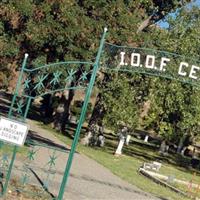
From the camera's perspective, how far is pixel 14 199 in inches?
497

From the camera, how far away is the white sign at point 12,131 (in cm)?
1179

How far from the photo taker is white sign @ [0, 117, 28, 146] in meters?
11.8

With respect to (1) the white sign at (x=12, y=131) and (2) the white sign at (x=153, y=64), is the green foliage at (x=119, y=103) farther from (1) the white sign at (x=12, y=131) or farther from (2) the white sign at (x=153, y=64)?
(1) the white sign at (x=12, y=131)


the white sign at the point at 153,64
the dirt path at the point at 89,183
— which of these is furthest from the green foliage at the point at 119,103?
the white sign at the point at 153,64

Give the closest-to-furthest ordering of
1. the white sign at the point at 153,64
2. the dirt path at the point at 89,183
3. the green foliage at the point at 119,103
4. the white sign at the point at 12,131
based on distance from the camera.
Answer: the white sign at the point at 12,131
the white sign at the point at 153,64
the dirt path at the point at 89,183
the green foliage at the point at 119,103

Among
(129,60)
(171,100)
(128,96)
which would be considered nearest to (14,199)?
(129,60)

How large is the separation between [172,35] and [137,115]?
21.7ft

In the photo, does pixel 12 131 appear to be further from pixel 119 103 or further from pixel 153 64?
pixel 119 103

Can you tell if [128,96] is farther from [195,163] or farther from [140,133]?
[140,133]

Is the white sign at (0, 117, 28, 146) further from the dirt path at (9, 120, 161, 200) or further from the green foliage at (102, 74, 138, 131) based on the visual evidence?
the green foliage at (102, 74, 138, 131)

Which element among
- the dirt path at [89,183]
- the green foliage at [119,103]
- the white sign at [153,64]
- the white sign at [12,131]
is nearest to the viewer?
the white sign at [12,131]

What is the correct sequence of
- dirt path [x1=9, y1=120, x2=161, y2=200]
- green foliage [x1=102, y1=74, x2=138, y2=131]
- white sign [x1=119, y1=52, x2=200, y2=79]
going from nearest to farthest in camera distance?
white sign [x1=119, y1=52, x2=200, y2=79]
dirt path [x1=9, y1=120, x2=161, y2=200]
green foliage [x1=102, y1=74, x2=138, y2=131]

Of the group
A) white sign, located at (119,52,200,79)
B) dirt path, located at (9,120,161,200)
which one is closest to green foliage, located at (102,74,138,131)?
dirt path, located at (9,120,161,200)

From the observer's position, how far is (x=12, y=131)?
39.0 ft
